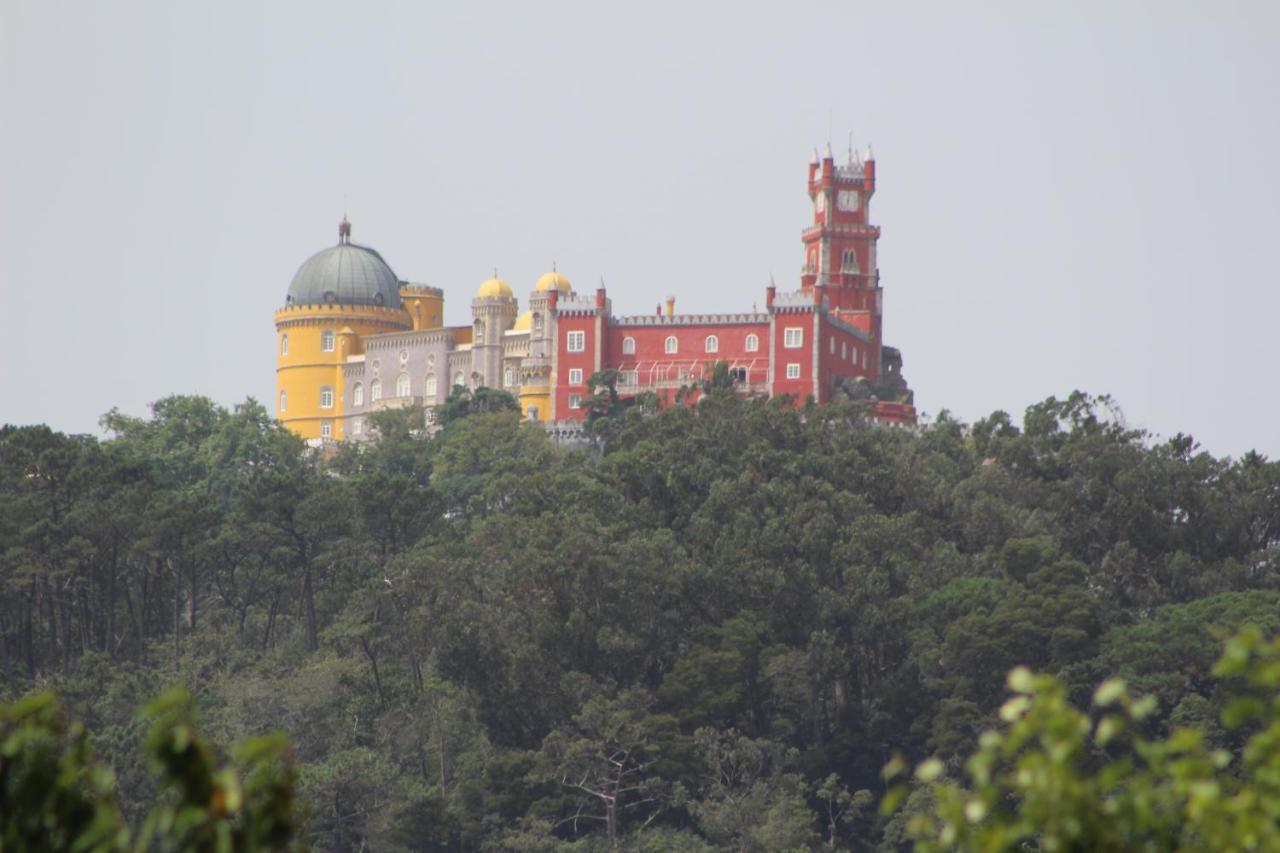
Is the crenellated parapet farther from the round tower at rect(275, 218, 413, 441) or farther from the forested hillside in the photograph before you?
the forested hillside

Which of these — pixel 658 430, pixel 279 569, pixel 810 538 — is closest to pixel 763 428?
pixel 658 430

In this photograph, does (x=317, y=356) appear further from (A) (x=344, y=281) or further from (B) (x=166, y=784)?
(B) (x=166, y=784)

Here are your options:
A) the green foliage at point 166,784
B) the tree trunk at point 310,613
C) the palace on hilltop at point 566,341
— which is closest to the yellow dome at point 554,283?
the palace on hilltop at point 566,341

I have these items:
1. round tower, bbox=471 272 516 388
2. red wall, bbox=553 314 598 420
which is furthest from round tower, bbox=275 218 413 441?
red wall, bbox=553 314 598 420

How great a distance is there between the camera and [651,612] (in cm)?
5797

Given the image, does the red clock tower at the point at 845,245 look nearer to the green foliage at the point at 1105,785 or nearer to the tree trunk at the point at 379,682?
the tree trunk at the point at 379,682

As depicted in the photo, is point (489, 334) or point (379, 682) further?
point (489, 334)

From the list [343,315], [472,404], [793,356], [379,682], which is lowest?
[379,682]

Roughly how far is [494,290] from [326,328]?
8.02 m

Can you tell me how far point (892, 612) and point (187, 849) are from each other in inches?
1915

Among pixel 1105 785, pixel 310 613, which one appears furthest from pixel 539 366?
pixel 1105 785

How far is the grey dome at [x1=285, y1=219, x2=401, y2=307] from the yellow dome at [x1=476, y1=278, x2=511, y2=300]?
21.8 feet

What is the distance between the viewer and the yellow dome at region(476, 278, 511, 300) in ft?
302

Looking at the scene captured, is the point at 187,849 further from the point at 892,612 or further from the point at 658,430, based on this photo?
the point at 658,430
